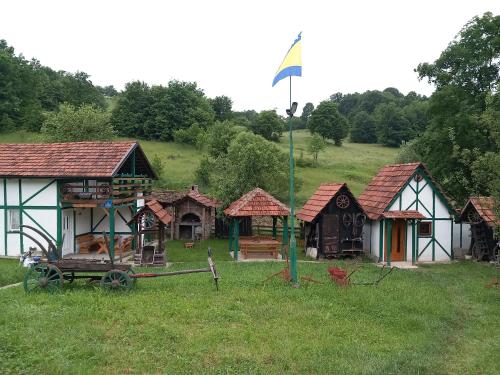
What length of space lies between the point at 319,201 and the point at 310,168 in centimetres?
3002

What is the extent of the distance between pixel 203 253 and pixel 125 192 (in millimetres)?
4781

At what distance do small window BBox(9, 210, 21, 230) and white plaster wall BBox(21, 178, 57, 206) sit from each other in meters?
0.92

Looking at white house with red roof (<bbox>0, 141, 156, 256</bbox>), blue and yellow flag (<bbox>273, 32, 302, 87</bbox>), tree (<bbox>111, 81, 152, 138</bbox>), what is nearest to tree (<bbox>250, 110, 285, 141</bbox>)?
tree (<bbox>111, 81, 152, 138</bbox>)

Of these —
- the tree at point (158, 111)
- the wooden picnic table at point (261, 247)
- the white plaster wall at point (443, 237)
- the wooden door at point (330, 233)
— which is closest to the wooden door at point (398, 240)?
the white plaster wall at point (443, 237)

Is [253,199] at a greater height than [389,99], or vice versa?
[389,99]

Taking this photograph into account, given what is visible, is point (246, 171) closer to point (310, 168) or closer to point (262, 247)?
point (262, 247)

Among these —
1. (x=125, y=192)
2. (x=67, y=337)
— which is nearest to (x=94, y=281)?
(x=67, y=337)

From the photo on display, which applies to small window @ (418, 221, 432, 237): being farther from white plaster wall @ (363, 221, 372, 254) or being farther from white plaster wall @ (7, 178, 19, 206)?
white plaster wall @ (7, 178, 19, 206)

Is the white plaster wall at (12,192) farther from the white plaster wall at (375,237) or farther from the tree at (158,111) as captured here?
the tree at (158,111)

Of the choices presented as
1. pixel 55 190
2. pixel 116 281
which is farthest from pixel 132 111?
pixel 116 281

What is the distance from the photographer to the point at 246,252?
22.9 meters

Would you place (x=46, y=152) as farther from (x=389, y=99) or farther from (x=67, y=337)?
(x=389, y=99)

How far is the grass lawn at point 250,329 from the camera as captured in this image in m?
8.77

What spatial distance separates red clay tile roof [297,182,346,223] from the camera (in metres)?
23.0
